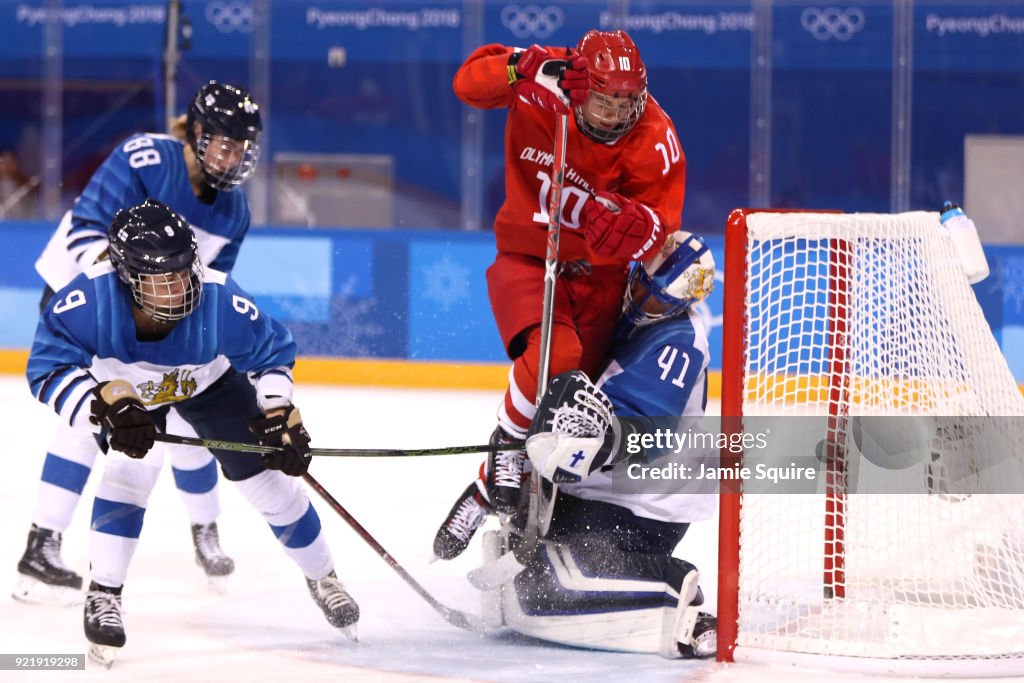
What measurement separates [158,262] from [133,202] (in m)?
0.87

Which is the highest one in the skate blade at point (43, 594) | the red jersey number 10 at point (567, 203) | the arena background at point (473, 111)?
the arena background at point (473, 111)

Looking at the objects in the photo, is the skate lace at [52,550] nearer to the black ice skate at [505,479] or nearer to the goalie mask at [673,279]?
the black ice skate at [505,479]

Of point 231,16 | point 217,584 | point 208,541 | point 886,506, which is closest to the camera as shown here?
point 886,506

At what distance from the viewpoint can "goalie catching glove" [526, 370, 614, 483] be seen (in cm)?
249

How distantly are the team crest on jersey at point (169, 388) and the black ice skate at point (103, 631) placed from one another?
0.39m

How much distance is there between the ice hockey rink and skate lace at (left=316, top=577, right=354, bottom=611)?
0.07 meters

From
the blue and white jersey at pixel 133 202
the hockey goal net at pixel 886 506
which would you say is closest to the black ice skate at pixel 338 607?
the hockey goal net at pixel 886 506

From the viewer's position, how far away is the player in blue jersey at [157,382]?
7.99ft

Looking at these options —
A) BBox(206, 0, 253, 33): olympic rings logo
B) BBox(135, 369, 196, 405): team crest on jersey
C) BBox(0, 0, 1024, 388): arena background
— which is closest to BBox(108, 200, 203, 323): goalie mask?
BBox(135, 369, 196, 405): team crest on jersey

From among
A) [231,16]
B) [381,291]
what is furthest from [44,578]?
[231,16]

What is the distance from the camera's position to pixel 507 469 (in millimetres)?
2729

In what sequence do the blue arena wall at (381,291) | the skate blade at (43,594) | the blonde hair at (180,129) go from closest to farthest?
the skate blade at (43,594)
the blonde hair at (180,129)
the blue arena wall at (381,291)

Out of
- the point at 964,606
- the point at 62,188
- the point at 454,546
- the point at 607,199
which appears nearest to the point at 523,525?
the point at 454,546

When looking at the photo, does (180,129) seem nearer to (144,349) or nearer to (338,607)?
(144,349)
